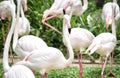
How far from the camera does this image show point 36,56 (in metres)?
4.70

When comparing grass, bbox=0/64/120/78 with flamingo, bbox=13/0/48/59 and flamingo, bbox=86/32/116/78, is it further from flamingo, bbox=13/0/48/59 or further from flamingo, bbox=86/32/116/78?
flamingo, bbox=13/0/48/59

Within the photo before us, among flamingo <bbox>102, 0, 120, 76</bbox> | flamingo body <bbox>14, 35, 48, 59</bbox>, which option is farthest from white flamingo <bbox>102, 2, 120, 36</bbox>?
flamingo body <bbox>14, 35, 48, 59</bbox>

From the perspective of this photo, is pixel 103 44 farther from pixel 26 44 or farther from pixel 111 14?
pixel 111 14

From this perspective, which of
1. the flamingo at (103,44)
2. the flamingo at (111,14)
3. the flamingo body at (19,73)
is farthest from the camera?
the flamingo at (111,14)

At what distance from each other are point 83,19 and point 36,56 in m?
5.23

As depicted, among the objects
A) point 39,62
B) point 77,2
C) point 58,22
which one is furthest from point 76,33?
point 58,22

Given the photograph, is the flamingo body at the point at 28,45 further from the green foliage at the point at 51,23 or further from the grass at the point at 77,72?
the green foliage at the point at 51,23

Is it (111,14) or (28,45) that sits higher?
(111,14)

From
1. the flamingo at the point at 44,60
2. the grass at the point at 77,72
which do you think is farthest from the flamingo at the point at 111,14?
the flamingo at the point at 44,60

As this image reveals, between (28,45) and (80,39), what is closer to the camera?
(28,45)

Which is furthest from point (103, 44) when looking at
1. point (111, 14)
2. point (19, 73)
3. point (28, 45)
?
point (19, 73)

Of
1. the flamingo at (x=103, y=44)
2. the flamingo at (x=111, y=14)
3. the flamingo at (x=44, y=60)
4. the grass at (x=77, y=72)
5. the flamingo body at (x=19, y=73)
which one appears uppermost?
the flamingo at (x=111, y=14)

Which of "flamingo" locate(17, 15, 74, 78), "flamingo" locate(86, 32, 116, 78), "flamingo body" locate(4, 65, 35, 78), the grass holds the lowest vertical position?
the grass

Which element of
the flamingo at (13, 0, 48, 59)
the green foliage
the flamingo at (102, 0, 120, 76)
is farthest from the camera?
the green foliage
